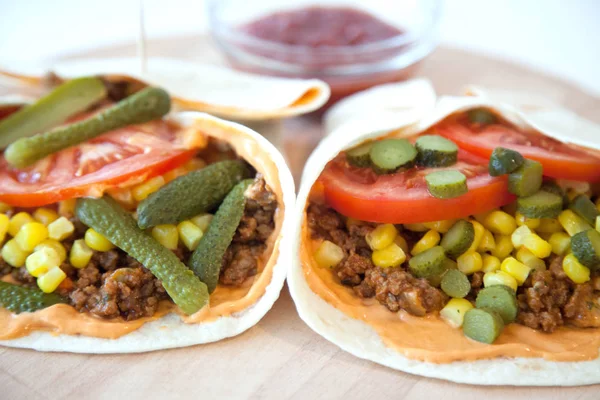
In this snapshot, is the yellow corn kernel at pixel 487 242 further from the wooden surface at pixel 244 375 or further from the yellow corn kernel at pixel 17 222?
the yellow corn kernel at pixel 17 222

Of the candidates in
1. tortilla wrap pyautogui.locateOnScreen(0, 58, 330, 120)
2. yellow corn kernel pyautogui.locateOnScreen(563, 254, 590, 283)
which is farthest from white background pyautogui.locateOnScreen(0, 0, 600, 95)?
yellow corn kernel pyautogui.locateOnScreen(563, 254, 590, 283)

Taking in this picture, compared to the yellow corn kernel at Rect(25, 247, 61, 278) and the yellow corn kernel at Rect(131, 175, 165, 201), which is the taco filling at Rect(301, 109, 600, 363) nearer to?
the yellow corn kernel at Rect(131, 175, 165, 201)

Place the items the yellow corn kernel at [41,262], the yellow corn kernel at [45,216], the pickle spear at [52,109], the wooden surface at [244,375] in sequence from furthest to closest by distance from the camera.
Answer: the pickle spear at [52,109] < the yellow corn kernel at [45,216] < the yellow corn kernel at [41,262] < the wooden surface at [244,375]

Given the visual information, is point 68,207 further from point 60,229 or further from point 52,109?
point 52,109

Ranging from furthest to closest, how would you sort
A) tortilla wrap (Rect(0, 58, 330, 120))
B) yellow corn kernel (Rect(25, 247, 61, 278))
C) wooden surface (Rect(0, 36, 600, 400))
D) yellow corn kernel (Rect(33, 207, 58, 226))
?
tortilla wrap (Rect(0, 58, 330, 120)) → yellow corn kernel (Rect(33, 207, 58, 226)) → yellow corn kernel (Rect(25, 247, 61, 278)) → wooden surface (Rect(0, 36, 600, 400))

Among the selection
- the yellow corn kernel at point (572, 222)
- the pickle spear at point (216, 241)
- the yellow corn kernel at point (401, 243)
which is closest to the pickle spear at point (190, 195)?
the pickle spear at point (216, 241)

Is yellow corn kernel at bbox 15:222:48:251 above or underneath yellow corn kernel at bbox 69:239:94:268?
above

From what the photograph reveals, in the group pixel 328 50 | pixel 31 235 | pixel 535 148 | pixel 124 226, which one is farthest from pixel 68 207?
pixel 535 148
